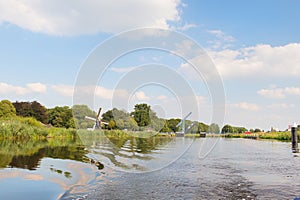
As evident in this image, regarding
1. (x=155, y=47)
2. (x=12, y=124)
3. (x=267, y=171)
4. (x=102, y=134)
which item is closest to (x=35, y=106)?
(x=102, y=134)

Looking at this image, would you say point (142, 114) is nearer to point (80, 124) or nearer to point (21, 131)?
point (80, 124)

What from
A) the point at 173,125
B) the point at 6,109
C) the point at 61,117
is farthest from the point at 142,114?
the point at 61,117

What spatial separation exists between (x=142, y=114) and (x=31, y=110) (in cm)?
5210

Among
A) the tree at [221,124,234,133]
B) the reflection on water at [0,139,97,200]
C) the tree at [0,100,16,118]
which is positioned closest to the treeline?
the tree at [0,100,16,118]

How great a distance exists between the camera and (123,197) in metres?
8.35

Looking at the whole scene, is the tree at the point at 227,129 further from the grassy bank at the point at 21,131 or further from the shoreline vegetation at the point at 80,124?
the grassy bank at the point at 21,131

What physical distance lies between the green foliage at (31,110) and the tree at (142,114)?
47.0 meters

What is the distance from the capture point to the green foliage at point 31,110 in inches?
3226

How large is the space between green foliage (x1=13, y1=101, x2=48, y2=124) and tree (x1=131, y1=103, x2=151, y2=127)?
47.0 m

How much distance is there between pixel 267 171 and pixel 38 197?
10103 mm

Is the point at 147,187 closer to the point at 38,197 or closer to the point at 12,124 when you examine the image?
the point at 38,197

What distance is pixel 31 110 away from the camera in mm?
82312

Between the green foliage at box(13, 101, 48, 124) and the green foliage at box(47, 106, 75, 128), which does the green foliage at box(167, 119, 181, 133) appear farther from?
the green foliage at box(13, 101, 48, 124)

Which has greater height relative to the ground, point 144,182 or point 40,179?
point 144,182
